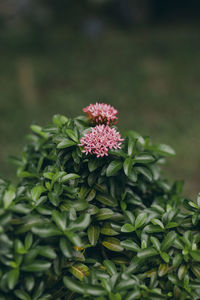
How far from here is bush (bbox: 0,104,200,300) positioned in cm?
140

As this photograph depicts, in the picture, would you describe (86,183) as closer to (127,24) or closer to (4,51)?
(4,51)

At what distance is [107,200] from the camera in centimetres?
178

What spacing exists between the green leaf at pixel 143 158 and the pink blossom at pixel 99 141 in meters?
0.12

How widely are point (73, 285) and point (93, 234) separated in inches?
11.9

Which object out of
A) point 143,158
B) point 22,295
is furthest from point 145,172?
point 22,295

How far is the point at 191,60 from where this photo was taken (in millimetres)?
7207

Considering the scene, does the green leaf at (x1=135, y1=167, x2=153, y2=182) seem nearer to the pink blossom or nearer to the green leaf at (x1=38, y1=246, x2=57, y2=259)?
the pink blossom

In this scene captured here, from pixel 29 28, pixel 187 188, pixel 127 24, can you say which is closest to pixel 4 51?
pixel 29 28

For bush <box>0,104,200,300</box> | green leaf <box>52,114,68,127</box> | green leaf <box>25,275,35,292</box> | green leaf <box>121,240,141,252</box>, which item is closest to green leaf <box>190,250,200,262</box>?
bush <box>0,104,200,300</box>

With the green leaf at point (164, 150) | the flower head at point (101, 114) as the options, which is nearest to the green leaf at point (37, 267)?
the flower head at point (101, 114)

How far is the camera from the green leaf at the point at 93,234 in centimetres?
165

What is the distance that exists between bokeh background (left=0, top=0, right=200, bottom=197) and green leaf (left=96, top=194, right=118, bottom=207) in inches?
98.2

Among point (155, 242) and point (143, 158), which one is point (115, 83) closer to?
point (143, 158)

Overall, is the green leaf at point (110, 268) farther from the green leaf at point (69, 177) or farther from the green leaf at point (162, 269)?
the green leaf at point (69, 177)
